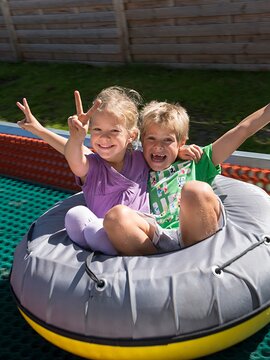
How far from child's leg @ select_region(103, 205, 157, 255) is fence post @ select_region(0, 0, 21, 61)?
709 centimetres

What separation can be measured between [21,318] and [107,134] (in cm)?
102

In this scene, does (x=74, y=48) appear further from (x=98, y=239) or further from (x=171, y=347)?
(x=171, y=347)

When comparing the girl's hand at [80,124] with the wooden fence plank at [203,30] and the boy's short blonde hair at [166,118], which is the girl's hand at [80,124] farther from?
the wooden fence plank at [203,30]

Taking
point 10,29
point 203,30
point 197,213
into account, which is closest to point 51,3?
point 10,29

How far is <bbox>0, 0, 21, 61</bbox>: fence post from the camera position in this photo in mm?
8188

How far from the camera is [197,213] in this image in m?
2.11

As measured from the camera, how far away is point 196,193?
210 centimetres

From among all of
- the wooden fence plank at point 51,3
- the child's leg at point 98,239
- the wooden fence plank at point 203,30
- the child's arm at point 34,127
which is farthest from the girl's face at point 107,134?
the wooden fence plank at point 51,3

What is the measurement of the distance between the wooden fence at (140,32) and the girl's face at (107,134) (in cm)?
387

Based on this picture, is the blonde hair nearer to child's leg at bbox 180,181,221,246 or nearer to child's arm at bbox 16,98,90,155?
child's arm at bbox 16,98,90,155

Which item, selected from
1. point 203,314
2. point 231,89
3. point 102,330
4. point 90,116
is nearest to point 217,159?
point 90,116

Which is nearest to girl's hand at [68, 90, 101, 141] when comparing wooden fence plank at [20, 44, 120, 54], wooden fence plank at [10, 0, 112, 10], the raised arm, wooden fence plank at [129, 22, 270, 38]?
the raised arm

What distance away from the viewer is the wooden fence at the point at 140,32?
5.80m

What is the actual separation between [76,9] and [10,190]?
172 inches
